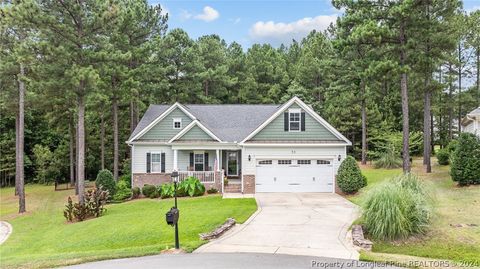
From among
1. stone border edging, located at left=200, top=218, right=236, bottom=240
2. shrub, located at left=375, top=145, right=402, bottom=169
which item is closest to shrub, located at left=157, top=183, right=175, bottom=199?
stone border edging, located at left=200, top=218, right=236, bottom=240

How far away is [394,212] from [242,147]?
483 inches

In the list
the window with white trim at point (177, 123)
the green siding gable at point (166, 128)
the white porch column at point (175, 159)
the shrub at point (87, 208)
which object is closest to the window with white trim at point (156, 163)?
the green siding gable at point (166, 128)

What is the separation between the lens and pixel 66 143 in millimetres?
38031

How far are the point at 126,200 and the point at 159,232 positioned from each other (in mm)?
10831

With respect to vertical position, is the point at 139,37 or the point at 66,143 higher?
the point at 139,37

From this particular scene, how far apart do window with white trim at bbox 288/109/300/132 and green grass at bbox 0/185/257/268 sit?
18.5ft

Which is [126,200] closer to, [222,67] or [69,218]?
[69,218]

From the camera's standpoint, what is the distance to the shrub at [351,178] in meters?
20.4

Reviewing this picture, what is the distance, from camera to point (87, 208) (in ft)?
60.4

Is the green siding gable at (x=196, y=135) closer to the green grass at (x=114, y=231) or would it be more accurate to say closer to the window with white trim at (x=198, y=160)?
the window with white trim at (x=198, y=160)

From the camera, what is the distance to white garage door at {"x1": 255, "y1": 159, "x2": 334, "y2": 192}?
22203mm

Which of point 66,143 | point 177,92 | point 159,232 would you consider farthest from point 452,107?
point 66,143

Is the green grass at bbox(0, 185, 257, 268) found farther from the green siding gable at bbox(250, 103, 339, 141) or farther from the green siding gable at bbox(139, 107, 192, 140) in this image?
the green siding gable at bbox(139, 107, 192, 140)

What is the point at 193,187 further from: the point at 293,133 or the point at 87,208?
the point at 293,133
